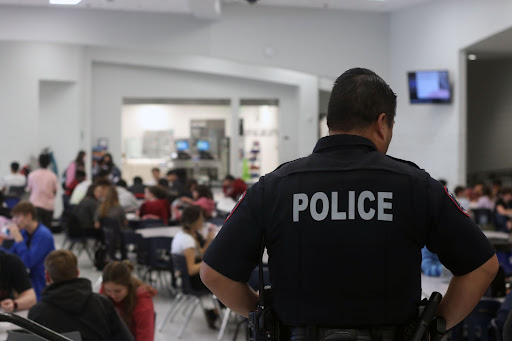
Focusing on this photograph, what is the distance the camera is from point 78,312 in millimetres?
4574

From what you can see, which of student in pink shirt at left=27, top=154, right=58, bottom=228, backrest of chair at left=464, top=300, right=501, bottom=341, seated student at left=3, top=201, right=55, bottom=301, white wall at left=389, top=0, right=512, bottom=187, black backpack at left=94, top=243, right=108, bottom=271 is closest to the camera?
backrest of chair at left=464, top=300, right=501, bottom=341

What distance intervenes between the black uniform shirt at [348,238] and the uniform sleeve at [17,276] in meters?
3.76

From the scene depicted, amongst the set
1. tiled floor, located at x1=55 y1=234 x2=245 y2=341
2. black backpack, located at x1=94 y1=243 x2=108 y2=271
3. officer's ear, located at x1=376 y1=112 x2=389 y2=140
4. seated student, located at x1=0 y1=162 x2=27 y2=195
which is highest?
officer's ear, located at x1=376 y1=112 x2=389 y2=140

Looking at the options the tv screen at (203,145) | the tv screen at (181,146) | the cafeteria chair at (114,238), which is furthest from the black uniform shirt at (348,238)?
the tv screen at (181,146)

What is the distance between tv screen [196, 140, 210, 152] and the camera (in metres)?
22.9

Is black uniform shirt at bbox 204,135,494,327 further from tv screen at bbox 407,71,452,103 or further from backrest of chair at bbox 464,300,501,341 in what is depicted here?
tv screen at bbox 407,71,452,103

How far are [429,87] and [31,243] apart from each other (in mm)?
9733

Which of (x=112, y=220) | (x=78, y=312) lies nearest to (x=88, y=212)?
(x=112, y=220)

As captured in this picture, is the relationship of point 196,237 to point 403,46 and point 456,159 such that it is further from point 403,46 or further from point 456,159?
point 403,46

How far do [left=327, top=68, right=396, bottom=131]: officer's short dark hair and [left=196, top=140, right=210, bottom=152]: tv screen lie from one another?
2067 centimetres

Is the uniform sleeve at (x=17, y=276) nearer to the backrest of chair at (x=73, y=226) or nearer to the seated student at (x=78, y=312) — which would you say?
the seated student at (x=78, y=312)

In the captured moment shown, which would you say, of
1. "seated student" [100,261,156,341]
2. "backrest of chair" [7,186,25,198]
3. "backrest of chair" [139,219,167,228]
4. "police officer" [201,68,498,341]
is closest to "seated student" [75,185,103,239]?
"backrest of chair" [139,219,167,228]

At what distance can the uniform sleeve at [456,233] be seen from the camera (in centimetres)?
214

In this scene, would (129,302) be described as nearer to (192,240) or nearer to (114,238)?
(192,240)
